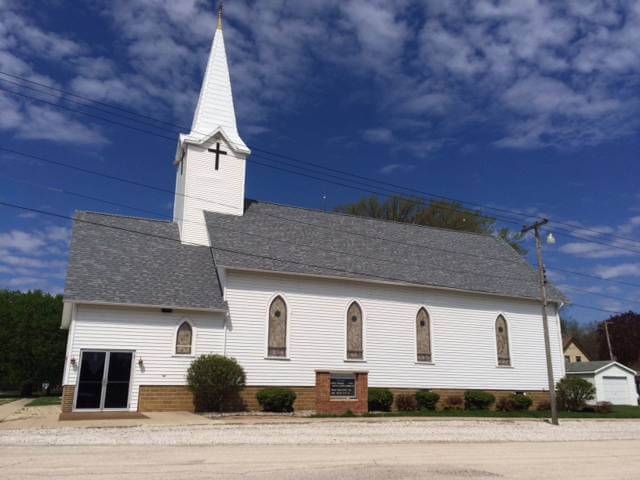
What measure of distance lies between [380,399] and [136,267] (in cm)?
1196

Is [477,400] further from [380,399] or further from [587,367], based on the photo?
[587,367]

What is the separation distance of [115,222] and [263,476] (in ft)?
63.9

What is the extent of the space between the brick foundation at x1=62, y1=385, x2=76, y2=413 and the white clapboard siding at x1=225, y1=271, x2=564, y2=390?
6.08 metres

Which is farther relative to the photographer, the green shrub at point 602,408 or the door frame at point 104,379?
the green shrub at point 602,408

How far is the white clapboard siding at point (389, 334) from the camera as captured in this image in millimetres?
24062

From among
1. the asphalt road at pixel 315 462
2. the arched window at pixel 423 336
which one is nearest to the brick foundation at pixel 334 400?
the arched window at pixel 423 336

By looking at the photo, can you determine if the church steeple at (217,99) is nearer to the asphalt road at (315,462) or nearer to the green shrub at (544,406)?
the asphalt road at (315,462)

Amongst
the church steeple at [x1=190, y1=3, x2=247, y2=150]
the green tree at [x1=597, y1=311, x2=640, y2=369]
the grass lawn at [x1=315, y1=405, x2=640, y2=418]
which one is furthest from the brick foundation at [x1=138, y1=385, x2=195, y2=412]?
the green tree at [x1=597, y1=311, x2=640, y2=369]

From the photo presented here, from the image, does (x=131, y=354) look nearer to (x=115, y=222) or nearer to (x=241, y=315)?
(x=241, y=315)

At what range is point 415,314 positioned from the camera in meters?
27.8

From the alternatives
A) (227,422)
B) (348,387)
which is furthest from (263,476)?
(348,387)

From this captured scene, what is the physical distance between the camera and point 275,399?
2278 cm

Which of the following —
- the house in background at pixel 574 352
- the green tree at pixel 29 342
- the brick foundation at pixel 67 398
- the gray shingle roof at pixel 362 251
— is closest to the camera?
the brick foundation at pixel 67 398

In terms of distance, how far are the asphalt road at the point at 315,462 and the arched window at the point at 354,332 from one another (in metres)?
10.9
